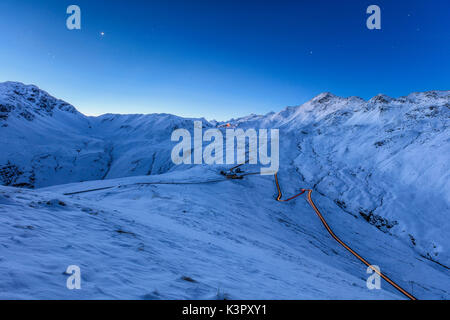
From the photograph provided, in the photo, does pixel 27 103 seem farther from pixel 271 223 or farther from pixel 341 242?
pixel 341 242

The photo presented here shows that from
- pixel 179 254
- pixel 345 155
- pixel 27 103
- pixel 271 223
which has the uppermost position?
pixel 27 103

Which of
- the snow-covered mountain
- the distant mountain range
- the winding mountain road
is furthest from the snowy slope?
the distant mountain range

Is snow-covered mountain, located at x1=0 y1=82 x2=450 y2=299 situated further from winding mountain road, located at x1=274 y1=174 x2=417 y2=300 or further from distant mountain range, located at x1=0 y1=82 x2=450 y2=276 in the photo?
winding mountain road, located at x1=274 y1=174 x2=417 y2=300

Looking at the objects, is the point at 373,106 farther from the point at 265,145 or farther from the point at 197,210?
the point at 197,210

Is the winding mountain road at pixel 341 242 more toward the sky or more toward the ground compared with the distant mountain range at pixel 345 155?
more toward the ground

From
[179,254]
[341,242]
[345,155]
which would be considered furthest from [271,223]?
[345,155]

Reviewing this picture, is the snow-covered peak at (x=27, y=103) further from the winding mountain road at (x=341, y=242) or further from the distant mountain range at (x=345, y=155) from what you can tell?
the winding mountain road at (x=341, y=242)

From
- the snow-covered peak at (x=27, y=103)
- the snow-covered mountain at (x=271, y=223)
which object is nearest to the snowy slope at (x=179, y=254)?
the snow-covered mountain at (x=271, y=223)

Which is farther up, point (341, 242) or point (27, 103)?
point (27, 103)

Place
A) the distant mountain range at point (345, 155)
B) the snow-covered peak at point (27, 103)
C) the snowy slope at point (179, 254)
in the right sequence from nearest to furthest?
the snowy slope at point (179, 254) < the distant mountain range at point (345, 155) < the snow-covered peak at point (27, 103)
